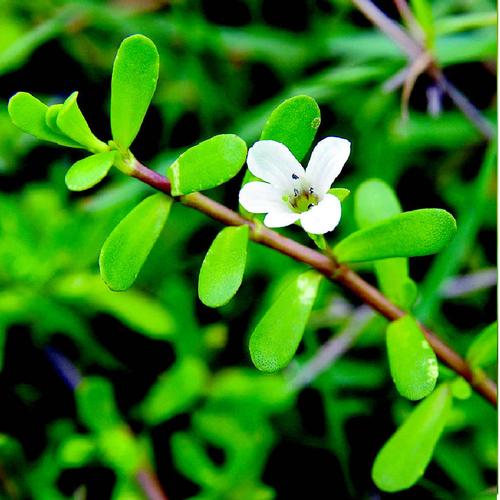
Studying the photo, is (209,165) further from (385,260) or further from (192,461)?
(192,461)

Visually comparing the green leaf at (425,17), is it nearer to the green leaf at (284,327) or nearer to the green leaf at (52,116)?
the green leaf at (284,327)

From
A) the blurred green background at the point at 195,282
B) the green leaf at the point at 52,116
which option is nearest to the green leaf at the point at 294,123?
the green leaf at the point at 52,116

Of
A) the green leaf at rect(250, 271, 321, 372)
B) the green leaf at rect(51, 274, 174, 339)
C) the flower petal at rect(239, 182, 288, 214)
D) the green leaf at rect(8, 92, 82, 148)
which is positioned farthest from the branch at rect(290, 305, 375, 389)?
the green leaf at rect(8, 92, 82, 148)

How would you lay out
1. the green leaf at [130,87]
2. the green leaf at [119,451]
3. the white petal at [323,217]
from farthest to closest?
the green leaf at [119,451] → the green leaf at [130,87] → the white petal at [323,217]

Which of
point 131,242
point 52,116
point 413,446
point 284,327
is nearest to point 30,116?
point 52,116

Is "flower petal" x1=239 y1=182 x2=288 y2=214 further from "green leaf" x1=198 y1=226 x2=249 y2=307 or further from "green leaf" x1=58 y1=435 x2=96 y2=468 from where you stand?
"green leaf" x1=58 y1=435 x2=96 y2=468

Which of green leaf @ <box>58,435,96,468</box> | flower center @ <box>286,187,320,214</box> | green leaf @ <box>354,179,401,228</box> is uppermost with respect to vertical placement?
green leaf @ <box>354,179,401,228</box>
